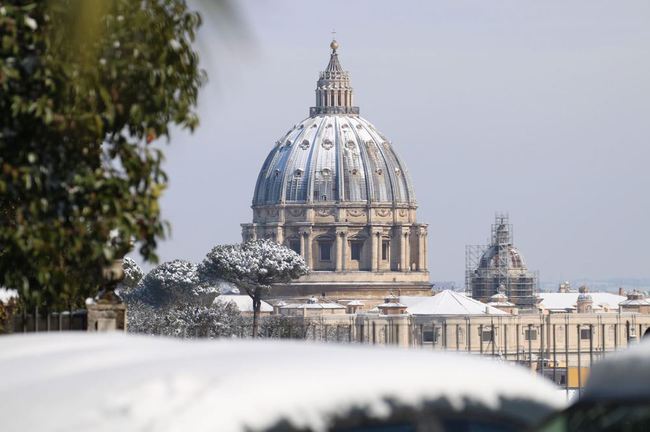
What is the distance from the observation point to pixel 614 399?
5.39m

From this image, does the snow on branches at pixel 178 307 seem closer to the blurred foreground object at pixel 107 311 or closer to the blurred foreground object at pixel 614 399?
the blurred foreground object at pixel 107 311

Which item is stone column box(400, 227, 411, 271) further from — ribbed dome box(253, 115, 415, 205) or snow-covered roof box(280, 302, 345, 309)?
snow-covered roof box(280, 302, 345, 309)

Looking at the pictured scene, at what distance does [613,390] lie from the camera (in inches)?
213

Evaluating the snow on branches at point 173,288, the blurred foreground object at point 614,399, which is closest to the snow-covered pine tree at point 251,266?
the snow on branches at point 173,288

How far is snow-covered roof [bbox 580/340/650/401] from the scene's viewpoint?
17.3 ft

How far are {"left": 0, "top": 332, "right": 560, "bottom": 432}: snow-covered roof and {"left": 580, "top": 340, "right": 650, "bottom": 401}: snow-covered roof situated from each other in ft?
0.66

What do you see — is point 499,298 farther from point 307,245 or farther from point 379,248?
point 307,245

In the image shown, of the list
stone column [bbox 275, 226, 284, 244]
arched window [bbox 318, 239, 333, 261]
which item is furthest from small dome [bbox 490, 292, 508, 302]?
stone column [bbox 275, 226, 284, 244]

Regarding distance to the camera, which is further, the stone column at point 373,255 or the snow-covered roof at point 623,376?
the stone column at point 373,255

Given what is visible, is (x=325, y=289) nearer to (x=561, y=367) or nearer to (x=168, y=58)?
(x=561, y=367)

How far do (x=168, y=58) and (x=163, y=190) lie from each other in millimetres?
1078

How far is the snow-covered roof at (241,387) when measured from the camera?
15.0ft

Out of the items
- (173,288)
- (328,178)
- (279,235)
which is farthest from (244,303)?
(173,288)

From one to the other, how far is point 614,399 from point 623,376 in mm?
90
